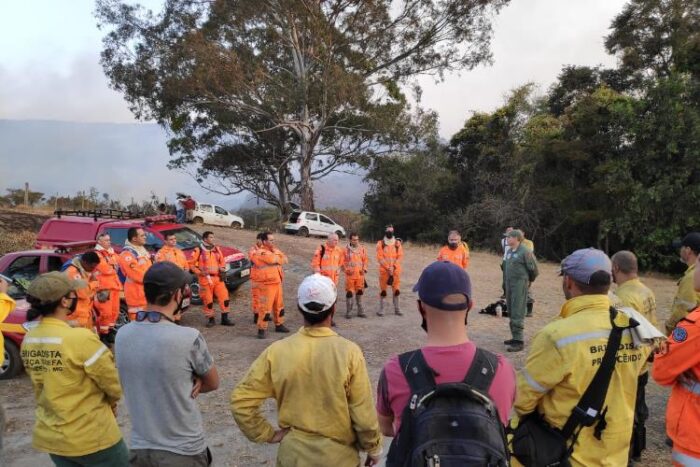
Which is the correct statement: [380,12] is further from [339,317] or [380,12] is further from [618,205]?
[339,317]

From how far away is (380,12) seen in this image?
25438 mm

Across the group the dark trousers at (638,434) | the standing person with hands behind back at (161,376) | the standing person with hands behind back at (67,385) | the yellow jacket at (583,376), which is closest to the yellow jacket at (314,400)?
the standing person with hands behind back at (161,376)

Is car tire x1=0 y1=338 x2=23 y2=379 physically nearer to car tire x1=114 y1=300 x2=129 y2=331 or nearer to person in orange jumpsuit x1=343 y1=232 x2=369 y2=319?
car tire x1=114 y1=300 x2=129 y2=331

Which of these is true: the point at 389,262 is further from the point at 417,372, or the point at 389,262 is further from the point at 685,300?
the point at 417,372

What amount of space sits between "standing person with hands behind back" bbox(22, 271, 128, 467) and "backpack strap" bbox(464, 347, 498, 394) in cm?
202

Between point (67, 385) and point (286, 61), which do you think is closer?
point (67, 385)

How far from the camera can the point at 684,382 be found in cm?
259

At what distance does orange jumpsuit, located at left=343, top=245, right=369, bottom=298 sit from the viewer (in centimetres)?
944

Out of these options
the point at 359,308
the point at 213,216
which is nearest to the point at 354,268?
the point at 359,308

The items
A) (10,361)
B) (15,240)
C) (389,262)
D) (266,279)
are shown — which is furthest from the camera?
(15,240)

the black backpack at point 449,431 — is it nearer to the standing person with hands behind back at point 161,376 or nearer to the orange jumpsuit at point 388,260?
the standing person with hands behind back at point 161,376

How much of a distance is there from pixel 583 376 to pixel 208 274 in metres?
7.37

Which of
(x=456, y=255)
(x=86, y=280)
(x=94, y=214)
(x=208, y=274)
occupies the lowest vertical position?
(x=208, y=274)

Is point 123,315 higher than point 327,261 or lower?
lower
